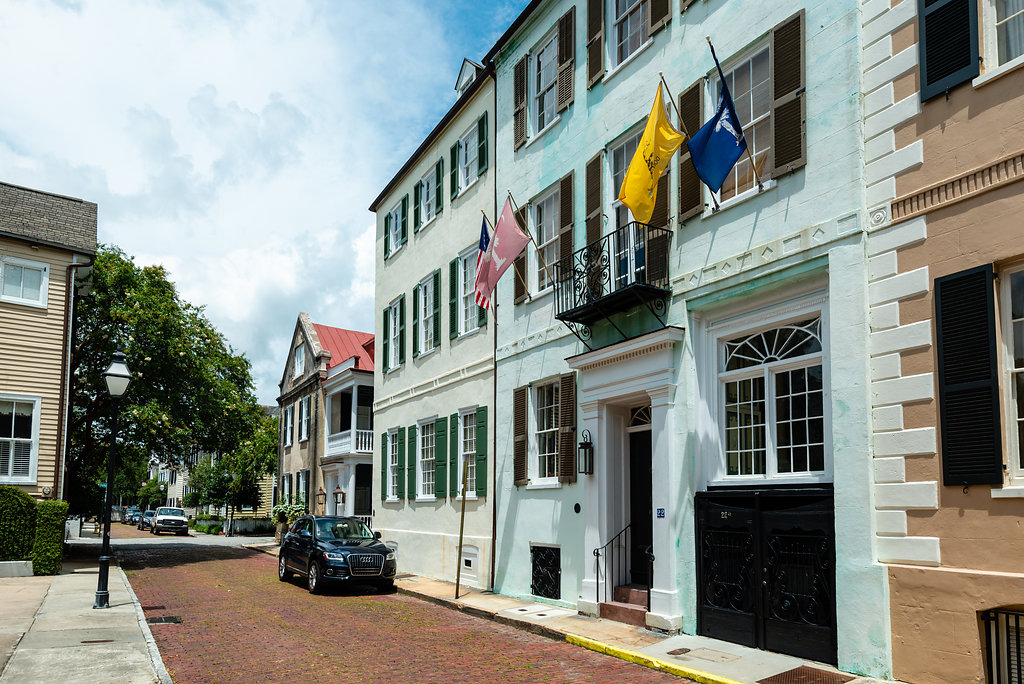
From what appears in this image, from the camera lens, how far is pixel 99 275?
85.3 ft

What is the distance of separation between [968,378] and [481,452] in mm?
11168

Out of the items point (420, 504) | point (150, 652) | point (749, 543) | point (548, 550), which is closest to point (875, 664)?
point (749, 543)

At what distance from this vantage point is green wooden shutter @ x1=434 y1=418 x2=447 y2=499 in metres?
19.8

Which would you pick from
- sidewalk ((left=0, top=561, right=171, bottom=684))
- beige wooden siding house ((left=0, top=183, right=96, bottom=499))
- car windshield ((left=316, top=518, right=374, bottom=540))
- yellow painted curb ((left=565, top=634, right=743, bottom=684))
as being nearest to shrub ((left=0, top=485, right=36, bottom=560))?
beige wooden siding house ((left=0, top=183, right=96, bottom=499))

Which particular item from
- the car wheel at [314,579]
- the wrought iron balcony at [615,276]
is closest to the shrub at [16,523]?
the car wheel at [314,579]

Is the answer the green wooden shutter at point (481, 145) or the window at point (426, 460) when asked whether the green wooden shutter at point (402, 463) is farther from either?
the green wooden shutter at point (481, 145)

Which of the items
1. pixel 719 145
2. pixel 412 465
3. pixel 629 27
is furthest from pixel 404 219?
pixel 719 145

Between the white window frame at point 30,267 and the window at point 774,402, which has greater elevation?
the white window frame at point 30,267

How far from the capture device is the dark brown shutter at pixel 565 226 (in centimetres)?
1495

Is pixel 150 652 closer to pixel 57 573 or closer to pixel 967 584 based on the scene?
pixel 967 584

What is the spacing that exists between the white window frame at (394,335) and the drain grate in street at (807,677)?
16442 mm

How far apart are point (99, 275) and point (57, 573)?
9.65 m

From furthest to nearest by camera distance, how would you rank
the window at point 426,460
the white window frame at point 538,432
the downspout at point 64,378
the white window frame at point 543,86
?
the downspout at point 64,378
the window at point 426,460
the white window frame at point 543,86
the white window frame at point 538,432

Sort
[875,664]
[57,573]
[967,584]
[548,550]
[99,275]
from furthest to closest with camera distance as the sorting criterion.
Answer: [99,275] → [57,573] → [548,550] → [875,664] → [967,584]
